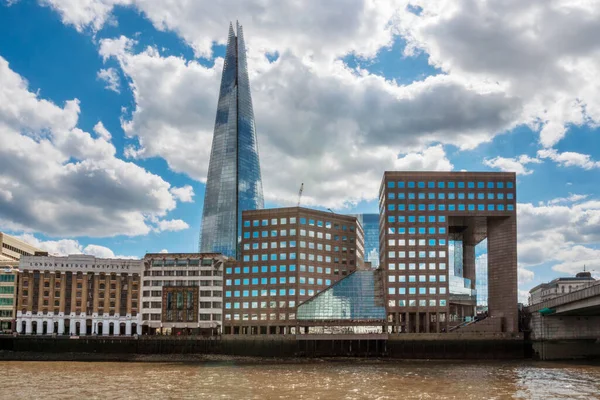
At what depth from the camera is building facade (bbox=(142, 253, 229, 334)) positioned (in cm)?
17838

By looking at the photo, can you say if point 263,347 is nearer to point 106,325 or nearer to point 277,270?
point 277,270

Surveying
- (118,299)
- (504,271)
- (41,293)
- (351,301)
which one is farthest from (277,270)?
(41,293)

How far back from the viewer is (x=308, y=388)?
8212 centimetres

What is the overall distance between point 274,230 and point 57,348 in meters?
61.4

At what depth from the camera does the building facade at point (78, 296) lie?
178750mm

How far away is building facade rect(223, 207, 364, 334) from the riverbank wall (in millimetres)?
14411

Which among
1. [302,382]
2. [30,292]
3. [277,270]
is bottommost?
[302,382]

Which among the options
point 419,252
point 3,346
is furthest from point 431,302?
point 3,346

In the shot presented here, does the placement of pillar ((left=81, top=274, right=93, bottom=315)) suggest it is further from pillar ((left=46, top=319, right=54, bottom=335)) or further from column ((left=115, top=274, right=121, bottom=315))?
pillar ((left=46, top=319, right=54, bottom=335))

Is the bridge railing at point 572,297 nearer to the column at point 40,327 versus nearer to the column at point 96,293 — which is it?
the column at point 96,293

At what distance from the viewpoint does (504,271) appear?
162m

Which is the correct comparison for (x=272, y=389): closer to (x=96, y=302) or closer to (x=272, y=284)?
(x=272, y=284)

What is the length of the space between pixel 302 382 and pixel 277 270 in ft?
289

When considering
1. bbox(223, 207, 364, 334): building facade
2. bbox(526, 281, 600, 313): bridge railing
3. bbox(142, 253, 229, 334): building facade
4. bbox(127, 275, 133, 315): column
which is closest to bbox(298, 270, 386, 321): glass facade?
bbox(223, 207, 364, 334): building facade
